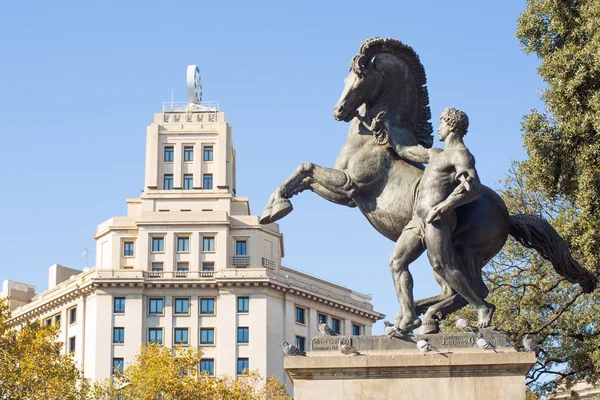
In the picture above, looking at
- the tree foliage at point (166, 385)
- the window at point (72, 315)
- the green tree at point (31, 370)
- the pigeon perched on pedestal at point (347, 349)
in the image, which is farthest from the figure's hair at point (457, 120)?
the window at point (72, 315)

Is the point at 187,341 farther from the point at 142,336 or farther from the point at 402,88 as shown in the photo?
the point at 402,88

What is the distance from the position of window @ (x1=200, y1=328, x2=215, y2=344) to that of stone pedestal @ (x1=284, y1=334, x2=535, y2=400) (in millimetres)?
93968

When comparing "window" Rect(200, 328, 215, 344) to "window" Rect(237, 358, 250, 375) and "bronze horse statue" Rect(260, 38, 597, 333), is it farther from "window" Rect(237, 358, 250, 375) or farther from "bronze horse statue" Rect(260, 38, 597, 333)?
"bronze horse statue" Rect(260, 38, 597, 333)

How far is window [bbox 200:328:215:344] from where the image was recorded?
107812 mm

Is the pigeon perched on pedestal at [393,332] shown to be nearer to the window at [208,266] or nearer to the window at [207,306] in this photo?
the window at [207,306]

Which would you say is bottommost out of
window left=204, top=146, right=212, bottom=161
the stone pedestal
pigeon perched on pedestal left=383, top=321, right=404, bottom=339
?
the stone pedestal

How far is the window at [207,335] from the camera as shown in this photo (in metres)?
108

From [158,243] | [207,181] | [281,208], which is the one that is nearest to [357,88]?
[281,208]

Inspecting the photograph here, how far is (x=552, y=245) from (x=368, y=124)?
2768mm

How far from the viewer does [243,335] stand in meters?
107

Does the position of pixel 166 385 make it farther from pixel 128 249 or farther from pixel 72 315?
pixel 128 249

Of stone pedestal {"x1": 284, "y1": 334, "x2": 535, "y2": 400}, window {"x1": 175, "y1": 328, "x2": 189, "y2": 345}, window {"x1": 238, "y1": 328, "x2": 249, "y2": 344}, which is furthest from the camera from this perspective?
window {"x1": 175, "y1": 328, "x2": 189, "y2": 345}

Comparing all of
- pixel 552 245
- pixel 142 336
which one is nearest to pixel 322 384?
pixel 552 245

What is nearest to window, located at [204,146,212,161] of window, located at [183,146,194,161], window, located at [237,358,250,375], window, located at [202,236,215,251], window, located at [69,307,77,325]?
window, located at [183,146,194,161]
